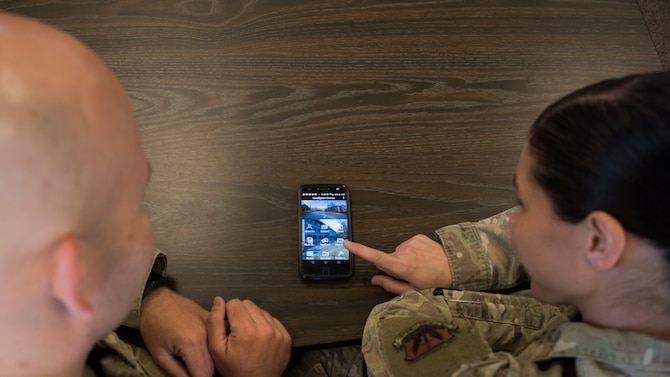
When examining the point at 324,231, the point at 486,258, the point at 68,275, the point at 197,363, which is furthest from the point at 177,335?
the point at 486,258

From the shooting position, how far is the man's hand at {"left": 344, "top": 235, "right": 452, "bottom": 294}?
2.88 ft

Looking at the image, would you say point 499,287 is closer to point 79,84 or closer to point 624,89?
point 624,89

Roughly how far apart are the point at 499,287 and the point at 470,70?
416mm

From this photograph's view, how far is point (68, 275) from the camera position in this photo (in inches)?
17.6

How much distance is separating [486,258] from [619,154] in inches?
15.0

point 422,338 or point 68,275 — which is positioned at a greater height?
point 68,275

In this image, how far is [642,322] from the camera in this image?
2.25ft

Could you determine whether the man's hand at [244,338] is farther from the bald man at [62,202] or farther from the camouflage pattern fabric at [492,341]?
the bald man at [62,202]

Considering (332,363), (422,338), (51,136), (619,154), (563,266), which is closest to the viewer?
(51,136)

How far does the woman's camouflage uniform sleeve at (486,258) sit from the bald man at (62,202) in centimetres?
55

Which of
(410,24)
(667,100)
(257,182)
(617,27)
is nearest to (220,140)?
(257,182)

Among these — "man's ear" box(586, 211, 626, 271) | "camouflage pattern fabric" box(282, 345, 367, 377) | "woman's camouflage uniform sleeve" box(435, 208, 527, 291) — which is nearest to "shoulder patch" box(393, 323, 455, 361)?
"woman's camouflage uniform sleeve" box(435, 208, 527, 291)

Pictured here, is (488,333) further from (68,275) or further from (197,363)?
(68,275)

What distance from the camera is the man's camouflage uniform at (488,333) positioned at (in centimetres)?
68
